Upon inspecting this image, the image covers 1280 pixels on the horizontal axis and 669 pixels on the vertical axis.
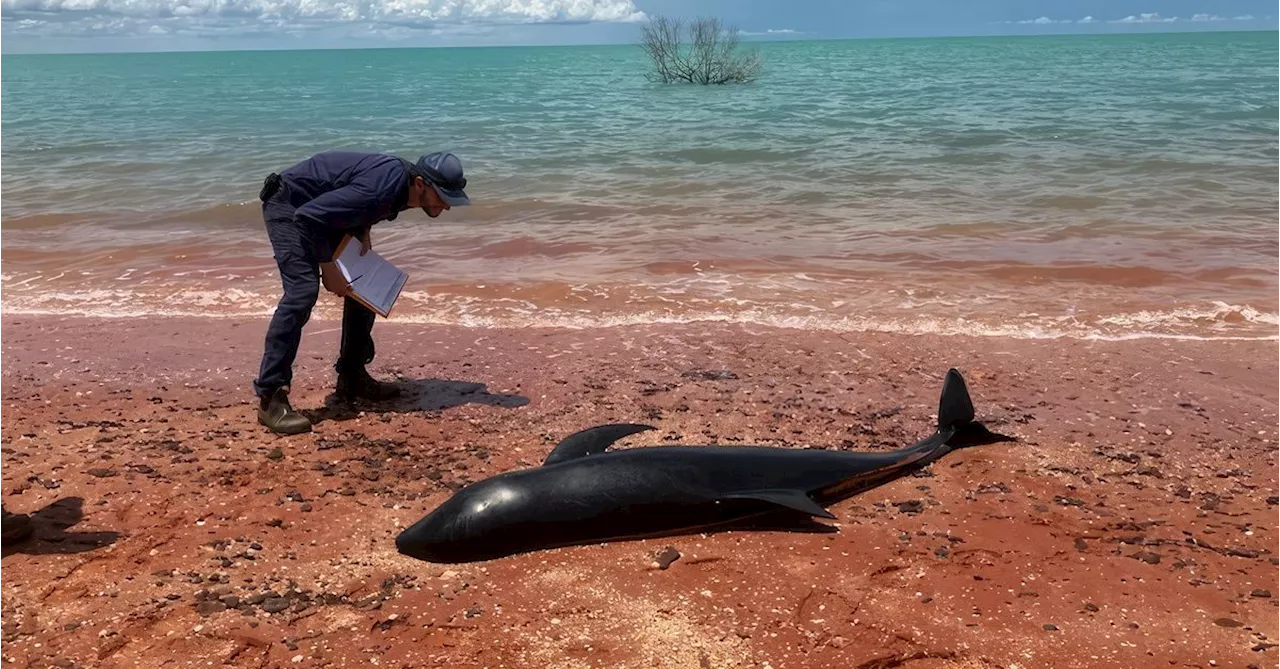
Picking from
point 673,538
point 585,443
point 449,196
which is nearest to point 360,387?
point 449,196

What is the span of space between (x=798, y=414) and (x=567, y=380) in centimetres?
150

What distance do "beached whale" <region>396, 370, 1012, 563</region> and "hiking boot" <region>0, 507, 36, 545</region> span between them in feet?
4.99

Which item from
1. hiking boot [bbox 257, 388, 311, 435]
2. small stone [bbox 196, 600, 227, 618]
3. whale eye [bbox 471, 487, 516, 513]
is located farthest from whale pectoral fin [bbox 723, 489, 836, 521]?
hiking boot [bbox 257, 388, 311, 435]

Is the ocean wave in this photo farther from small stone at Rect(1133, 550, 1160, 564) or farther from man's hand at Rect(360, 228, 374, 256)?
small stone at Rect(1133, 550, 1160, 564)

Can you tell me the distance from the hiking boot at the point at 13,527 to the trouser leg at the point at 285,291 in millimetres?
1528

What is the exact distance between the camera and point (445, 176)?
17.6ft

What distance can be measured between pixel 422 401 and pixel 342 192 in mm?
1452

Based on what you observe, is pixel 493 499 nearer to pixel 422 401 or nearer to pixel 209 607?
pixel 209 607

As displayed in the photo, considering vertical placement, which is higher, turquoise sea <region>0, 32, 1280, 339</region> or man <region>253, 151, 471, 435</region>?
man <region>253, 151, 471, 435</region>

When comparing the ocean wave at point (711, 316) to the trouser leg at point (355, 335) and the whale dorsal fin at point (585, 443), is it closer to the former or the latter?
the trouser leg at point (355, 335)

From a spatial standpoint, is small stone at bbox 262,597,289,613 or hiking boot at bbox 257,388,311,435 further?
hiking boot at bbox 257,388,311,435

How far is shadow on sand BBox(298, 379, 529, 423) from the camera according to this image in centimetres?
598

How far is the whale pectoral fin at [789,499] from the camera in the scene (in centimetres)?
434

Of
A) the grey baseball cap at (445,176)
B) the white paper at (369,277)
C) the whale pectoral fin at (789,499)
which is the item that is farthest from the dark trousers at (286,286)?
the whale pectoral fin at (789,499)
